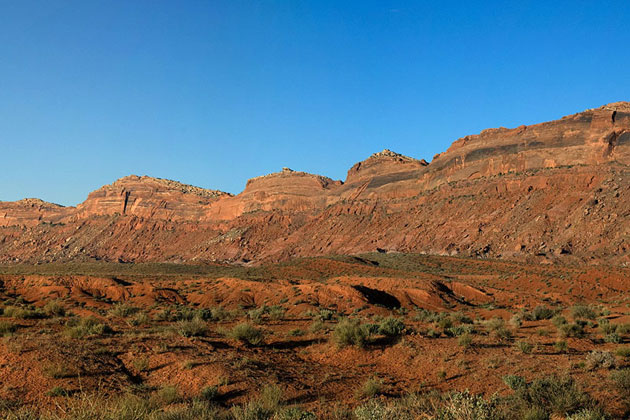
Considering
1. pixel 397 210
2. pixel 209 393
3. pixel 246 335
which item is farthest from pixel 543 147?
pixel 209 393

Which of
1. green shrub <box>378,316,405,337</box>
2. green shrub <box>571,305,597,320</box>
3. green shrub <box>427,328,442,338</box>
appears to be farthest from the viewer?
green shrub <box>571,305,597,320</box>

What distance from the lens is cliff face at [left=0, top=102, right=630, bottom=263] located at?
62.7 m

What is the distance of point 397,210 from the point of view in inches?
3548

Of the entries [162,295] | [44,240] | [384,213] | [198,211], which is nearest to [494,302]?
[162,295]

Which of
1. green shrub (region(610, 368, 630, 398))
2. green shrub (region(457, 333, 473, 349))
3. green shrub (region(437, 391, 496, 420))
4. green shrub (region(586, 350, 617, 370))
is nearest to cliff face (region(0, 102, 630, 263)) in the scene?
green shrub (region(457, 333, 473, 349))

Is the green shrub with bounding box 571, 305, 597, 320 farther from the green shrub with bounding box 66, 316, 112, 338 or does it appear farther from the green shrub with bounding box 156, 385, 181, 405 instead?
the green shrub with bounding box 66, 316, 112, 338

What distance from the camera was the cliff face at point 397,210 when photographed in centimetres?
6269

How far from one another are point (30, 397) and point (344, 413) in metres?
5.68

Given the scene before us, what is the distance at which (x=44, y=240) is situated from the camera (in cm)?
12500

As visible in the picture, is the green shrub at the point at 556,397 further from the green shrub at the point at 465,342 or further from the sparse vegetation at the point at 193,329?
the sparse vegetation at the point at 193,329

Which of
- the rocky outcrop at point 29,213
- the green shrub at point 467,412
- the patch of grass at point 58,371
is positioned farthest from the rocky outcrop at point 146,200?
the green shrub at point 467,412

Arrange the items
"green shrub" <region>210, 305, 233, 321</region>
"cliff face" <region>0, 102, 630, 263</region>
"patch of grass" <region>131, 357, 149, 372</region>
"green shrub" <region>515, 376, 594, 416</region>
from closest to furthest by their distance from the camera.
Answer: "green shrub" <region>515, 376, 594, 416</region>, "patch of grass" <region>131, 357, 149, 372</region>, "green shrub" <region>210, 305, 233, 321</region>, "cliff face" <region>0, 102, 630, 263</region>

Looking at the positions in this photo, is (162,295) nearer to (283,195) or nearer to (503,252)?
(503,252)

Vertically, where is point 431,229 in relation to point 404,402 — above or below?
above
